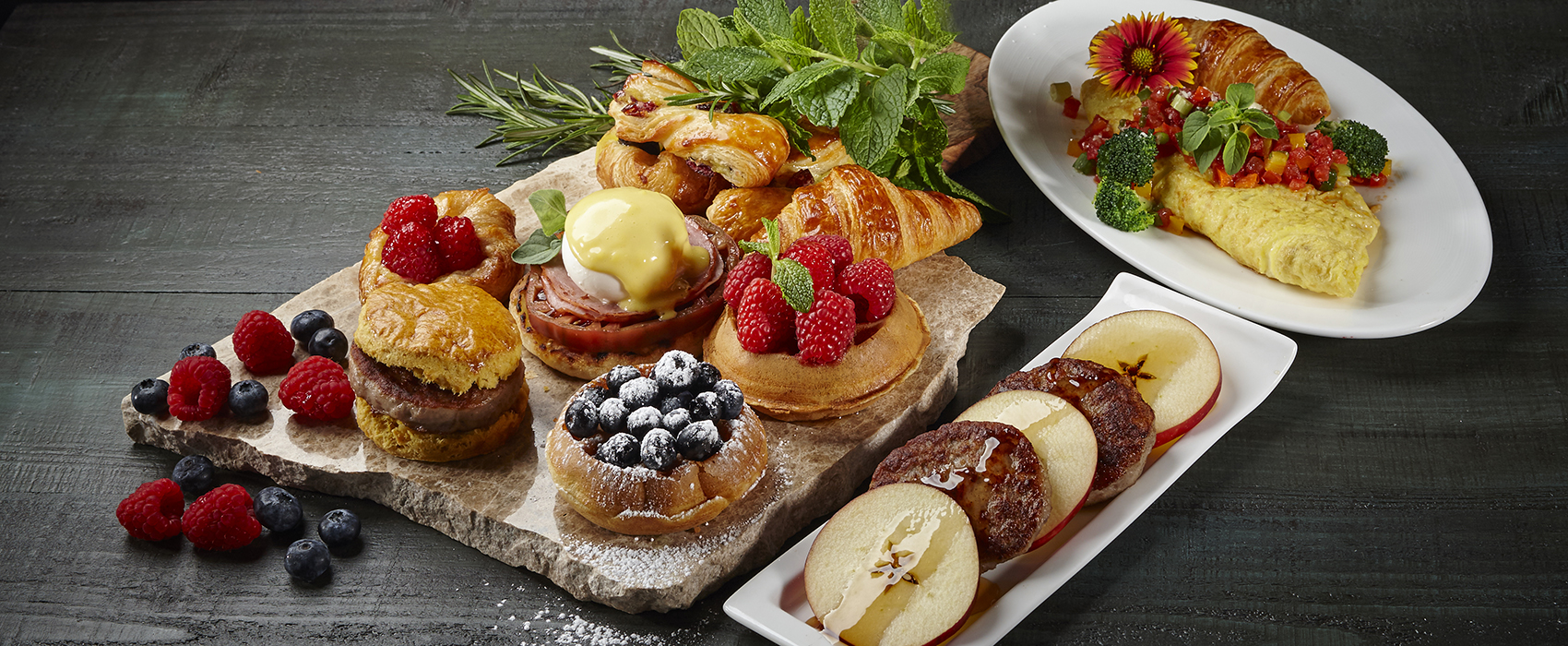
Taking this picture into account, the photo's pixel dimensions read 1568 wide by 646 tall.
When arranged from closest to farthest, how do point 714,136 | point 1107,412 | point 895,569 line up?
point 895,569 < point 1107,412 < point 714,136

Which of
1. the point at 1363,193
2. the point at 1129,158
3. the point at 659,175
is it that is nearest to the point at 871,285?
the point at 659,175

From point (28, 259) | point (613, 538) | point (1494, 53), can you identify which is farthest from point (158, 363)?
point (1494, 53)

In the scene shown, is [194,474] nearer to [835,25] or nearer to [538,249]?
[538,249]

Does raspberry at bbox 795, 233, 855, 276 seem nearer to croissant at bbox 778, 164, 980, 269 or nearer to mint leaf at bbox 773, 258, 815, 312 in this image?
mint leaf at bbox 773, 258, 815, 312

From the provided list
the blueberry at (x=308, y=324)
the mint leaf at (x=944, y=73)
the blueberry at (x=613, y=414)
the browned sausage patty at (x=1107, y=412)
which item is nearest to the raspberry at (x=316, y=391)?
the blueberry at (x=308, y=324)

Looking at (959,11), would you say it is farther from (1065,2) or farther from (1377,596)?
(1377,596)

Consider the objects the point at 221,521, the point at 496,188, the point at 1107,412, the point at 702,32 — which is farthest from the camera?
the point at 496,188
